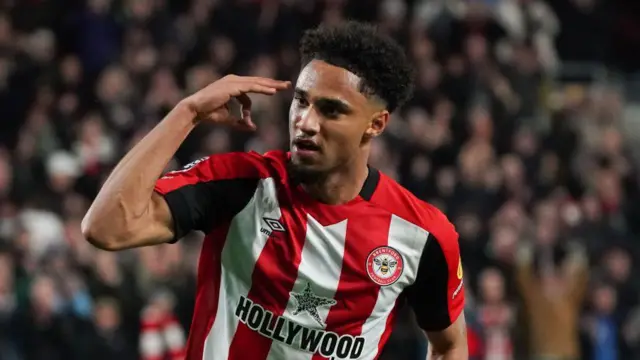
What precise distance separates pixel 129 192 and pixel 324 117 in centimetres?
72

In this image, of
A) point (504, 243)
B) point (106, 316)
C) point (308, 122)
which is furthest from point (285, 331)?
point (504, 243)

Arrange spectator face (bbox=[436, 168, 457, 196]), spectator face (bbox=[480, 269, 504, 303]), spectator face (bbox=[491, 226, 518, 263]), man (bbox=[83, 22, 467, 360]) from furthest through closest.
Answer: spectator face (bbox=[436, 168, 457, 196]) → spectator face (bbox=[491, 226, 518, 263]) → spectator face (bbox=[480, 269, 504, 303]) → man (bbox=[83, 22, 467, 360])

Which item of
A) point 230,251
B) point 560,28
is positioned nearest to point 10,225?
point 230,251

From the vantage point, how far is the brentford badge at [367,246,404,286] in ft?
13.5

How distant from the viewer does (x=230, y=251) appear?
4.03 meters

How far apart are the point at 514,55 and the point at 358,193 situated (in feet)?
31.3

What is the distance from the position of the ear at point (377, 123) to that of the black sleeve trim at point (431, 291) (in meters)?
0.41

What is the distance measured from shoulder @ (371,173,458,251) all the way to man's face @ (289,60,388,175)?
298 millimetres

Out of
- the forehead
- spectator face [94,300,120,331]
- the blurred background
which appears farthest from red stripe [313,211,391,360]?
spectator face [94,300,120,331]

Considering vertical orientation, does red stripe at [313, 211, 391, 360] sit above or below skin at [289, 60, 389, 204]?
below

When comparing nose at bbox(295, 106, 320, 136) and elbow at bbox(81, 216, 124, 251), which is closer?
elbow at bbox(81, 216, 124, 251)

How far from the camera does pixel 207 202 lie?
12.8 ft

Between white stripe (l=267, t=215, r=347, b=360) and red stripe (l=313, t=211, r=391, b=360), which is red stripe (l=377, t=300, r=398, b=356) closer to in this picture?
red stripe (l=313, t=211, r=391, b=360)

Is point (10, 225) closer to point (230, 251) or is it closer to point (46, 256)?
point (46, 256)
